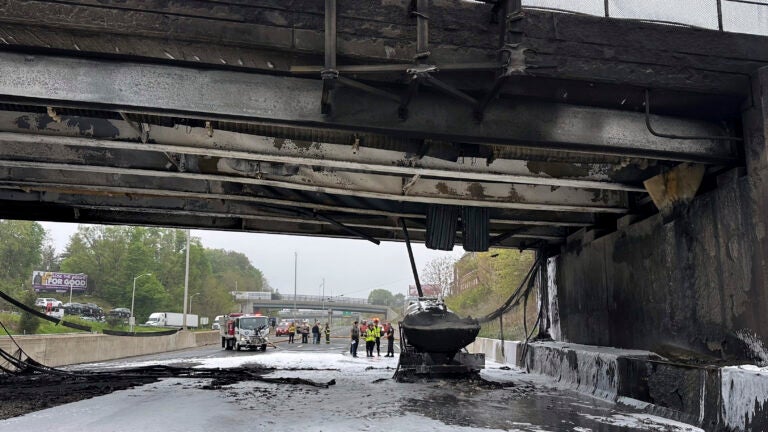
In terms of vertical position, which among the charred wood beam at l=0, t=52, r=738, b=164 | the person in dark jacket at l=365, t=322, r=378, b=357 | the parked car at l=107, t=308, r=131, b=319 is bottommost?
the parked car at l=107, t=308, r=131, b=319

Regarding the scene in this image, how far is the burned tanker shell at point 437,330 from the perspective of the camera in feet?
38.8

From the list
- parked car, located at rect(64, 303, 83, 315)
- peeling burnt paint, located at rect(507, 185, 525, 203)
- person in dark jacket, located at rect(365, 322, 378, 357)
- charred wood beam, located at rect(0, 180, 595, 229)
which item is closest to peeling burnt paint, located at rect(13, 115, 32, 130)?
charred wood beam, located at rect(0, 180, 595, 229)

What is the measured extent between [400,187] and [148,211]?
18.7 feet

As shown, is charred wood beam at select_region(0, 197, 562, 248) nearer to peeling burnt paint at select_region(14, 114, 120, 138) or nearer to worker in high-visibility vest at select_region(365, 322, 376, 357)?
peeling burnt paint at select_region(14, 114, 120, 138)

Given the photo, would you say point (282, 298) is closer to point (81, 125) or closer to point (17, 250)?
point (17, 250)

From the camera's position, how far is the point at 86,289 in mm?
76250

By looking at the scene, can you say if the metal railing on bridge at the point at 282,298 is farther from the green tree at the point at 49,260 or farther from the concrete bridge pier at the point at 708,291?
the concrete bridge pier at the point at 708,291

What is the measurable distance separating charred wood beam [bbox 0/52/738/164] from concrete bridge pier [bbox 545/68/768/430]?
2.43ft

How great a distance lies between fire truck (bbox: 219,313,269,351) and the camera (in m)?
30.0

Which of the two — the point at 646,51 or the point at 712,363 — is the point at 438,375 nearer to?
the point at 712,363

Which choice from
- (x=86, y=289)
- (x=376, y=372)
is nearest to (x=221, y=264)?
(x=86, y=289)

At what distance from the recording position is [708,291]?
8.51m

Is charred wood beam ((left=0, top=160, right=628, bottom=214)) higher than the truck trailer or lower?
higher

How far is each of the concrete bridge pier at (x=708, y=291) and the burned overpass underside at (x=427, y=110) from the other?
1.6 inches
